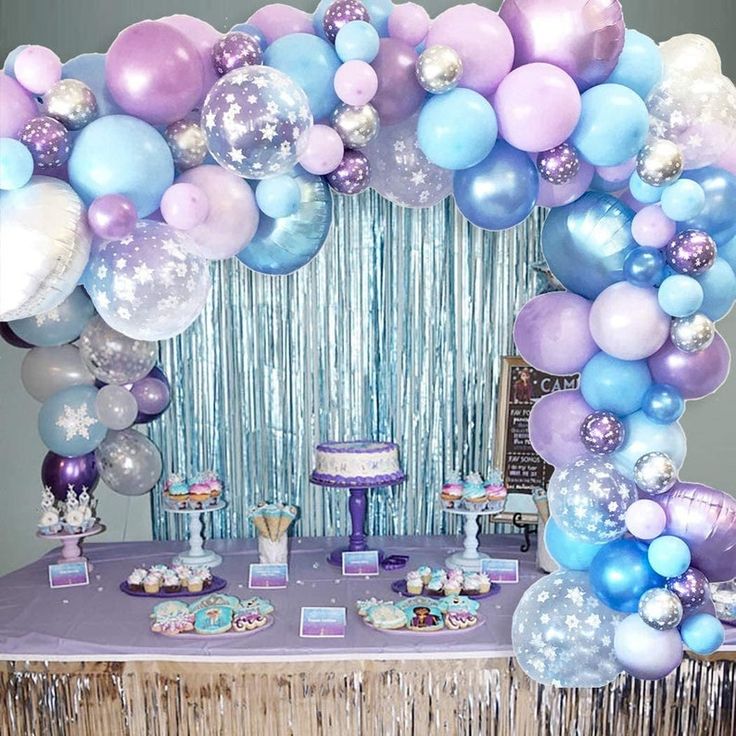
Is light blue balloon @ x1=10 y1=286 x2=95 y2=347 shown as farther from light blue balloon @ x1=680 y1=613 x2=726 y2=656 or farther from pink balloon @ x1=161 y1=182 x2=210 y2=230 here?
light blue balloon @ x1=680 y1=613 x2=726 y2=656

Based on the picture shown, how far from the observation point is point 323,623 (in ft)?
7.19

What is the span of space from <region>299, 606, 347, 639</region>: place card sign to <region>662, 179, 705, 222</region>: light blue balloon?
53.9 inches

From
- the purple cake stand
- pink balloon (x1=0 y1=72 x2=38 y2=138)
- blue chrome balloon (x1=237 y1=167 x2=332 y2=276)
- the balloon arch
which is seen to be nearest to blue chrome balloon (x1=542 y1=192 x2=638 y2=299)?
the balloon arch

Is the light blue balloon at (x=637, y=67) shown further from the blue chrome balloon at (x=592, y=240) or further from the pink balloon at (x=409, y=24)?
the pink balloon at (x=409, y=24)

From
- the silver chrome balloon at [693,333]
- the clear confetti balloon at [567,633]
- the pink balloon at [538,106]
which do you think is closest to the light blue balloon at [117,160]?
the pink balloon at [538,106]

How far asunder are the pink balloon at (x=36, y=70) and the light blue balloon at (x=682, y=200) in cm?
117

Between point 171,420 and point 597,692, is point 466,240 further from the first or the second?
point 597,692

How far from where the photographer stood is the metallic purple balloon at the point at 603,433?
63.4 inches

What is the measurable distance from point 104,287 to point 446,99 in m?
0.73

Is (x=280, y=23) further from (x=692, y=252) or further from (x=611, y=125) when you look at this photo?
(x=692, y=252)

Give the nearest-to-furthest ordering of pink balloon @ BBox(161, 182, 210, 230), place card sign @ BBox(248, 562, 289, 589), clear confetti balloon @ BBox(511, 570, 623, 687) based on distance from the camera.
Result: 1. pink balloon @ BBox(161, 182, 210, 230)
2. clear confetti balloon @ BBox(511, 570, 623, 687)
3. place card sign @ BBox(248, 562, 289, 589)

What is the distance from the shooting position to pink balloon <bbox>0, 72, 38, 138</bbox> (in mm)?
→ 1347

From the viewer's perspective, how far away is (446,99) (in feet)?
4.92

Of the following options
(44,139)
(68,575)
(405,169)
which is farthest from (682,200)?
(68,575)
